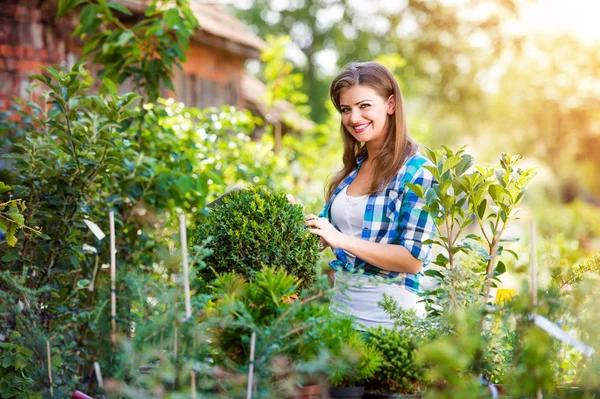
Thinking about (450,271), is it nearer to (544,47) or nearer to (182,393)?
(182,393)

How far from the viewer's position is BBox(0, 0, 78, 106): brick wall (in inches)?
231

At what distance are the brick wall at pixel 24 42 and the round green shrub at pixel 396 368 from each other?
4618mm

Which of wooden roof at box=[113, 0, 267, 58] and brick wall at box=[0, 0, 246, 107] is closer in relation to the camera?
brick wall at box=[0, 0, 246, 107]

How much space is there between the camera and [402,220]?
2.75 metres

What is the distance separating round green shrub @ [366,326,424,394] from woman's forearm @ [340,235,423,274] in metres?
0.61

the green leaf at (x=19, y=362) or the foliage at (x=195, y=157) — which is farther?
the foliage at (x=195, y=157)

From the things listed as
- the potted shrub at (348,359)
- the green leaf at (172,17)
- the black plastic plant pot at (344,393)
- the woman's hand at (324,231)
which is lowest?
the black plastic plant pot at (344,393)

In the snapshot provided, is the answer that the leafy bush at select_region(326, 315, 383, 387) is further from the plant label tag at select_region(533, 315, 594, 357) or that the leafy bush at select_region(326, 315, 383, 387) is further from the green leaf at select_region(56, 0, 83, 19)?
the green leaf at select_region(56, 0, 83, 19)

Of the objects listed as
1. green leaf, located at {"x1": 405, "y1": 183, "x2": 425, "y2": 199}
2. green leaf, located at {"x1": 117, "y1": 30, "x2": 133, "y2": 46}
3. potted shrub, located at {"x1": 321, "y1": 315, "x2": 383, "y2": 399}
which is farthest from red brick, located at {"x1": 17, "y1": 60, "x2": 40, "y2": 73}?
potted shrub, located at {"x1": 321, "y1": 315, "x2": 383, "y2": 399}

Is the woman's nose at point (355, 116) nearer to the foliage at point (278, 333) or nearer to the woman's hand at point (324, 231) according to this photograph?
the woman's hand at point (324, 231)

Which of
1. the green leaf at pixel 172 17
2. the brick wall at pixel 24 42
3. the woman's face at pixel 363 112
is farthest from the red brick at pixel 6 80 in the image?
the woman's face at pixel 363 112

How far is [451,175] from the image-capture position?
248 centimetres

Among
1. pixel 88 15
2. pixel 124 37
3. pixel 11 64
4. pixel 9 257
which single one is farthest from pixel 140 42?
pixel 11 64

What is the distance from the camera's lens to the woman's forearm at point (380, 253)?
2676 mm
